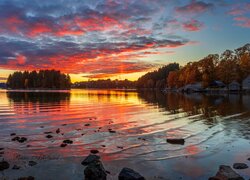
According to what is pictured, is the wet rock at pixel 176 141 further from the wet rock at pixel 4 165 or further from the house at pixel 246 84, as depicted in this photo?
the house at pixel 246 84

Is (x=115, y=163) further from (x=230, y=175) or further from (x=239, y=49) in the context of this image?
(x=239, y=49)

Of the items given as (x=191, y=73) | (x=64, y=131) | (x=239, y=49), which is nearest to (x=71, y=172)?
(x=64, y=131)

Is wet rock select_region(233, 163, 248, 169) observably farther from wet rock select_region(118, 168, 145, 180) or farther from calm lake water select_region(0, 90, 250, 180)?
wet rock select_region(118, 168, 145, 180)

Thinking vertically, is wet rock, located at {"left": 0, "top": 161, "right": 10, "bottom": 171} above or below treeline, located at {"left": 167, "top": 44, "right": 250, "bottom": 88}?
below

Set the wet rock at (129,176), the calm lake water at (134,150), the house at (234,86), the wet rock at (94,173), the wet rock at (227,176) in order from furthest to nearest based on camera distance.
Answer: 1. the house at (234,86)
2. the calm lake water at (134,150)
3. the wet rock at (94,173)
4. the wet rock at (129,176)
5. the wet rock at (227,176)

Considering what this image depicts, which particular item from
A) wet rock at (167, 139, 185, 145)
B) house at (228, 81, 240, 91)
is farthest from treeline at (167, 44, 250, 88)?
wet rock at (167, 139, 185, 145)

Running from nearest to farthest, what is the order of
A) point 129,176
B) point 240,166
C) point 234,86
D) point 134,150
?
point 129,176
point 240,166
point 134,150
point 234,86

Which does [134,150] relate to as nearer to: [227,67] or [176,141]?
[176,141]

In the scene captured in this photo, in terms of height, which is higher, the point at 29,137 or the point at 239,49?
the point at 239,49

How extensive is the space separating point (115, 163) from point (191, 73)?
511 ft

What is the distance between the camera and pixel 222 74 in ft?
438

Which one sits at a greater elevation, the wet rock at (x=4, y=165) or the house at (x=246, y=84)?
the house at (x=246, y=84)

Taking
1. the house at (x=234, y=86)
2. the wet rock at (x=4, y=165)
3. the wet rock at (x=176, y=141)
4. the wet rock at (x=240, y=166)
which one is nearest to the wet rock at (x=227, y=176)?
the wet rock at (x=240, y=166)

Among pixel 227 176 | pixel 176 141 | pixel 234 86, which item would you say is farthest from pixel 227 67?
pixel 227 176
